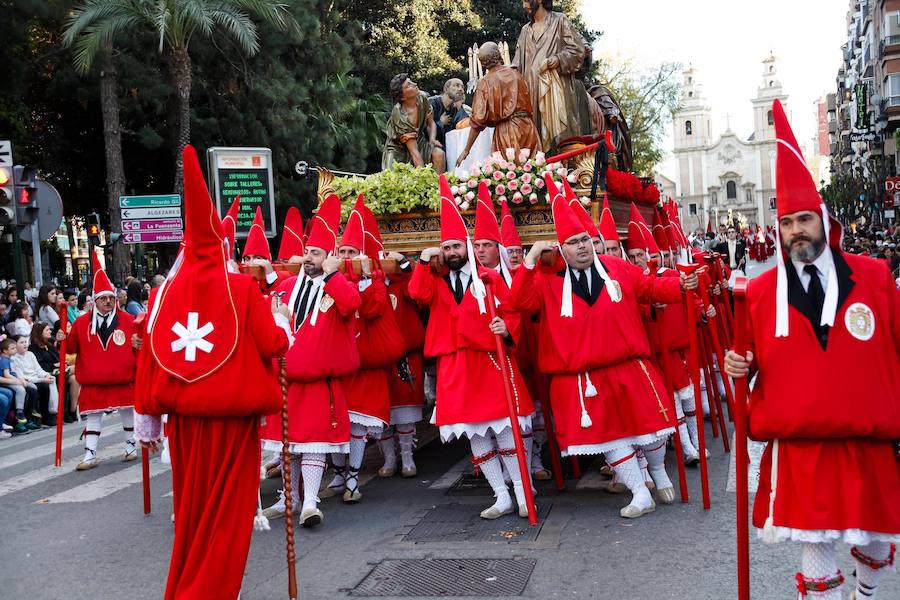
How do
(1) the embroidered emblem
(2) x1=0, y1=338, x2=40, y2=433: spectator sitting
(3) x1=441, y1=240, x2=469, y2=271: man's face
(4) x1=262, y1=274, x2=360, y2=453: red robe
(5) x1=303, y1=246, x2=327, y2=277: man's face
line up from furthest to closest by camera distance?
(2) x1=0, y1=338, x2=40, y2=433: spectator sitting < (3) x1=441, y1=240, x2=469, y2=271: man's face < (5) x1=303, y1=246, x2=327, y2=277: man's face < (4) x1=262, y1=274, x2=360, y2=453: red robe < (1) the embroidered emblem

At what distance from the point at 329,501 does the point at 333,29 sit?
23069 mm

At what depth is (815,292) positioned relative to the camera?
4.07 m

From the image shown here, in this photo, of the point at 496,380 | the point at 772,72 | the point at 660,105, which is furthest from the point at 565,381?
the point at 772,72

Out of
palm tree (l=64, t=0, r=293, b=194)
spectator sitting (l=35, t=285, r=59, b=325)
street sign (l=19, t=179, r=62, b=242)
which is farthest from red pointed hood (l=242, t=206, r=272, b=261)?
palm tree (l=64, t=0, r=293, b=194)

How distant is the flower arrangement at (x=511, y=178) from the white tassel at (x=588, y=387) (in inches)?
113

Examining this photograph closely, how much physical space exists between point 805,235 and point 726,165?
136018 mm

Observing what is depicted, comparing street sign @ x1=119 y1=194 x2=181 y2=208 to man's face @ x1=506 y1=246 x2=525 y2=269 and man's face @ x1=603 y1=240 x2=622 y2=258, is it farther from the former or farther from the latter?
man's face @ x1=603 y1=240 x2=622 y2=258

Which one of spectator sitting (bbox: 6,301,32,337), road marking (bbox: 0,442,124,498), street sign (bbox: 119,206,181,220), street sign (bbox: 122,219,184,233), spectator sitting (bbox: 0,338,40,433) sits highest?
street sign (bbox: 119,206,181,220)

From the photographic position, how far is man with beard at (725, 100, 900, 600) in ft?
12.7

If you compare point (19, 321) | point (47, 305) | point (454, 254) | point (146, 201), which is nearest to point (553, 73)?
point (454, 254)

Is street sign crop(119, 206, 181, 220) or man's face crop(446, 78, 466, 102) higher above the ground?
man's face crop(446, 78, 466, 102)

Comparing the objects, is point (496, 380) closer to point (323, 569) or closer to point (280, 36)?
point (323, 569)

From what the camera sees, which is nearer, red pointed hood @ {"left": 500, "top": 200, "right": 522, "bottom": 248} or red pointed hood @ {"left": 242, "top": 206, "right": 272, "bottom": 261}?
red pointed hood @ {"left": 500, "top": 200, "right": 522, "bottom": 248}

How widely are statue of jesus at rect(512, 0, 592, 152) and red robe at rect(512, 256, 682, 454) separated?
13.3 ft
